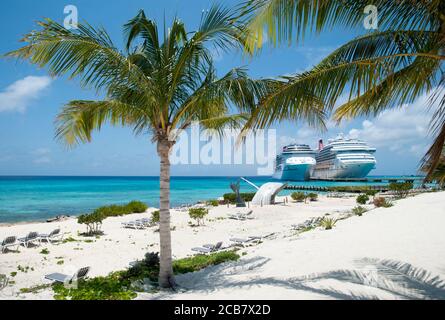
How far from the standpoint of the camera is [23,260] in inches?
390

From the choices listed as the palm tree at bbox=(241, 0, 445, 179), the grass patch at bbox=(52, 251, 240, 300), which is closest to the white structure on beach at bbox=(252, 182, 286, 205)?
the grass patch at bbox=(52, 251, 240, 300)

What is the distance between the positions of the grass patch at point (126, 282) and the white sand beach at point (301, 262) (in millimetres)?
341

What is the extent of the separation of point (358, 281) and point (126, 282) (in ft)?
14.6

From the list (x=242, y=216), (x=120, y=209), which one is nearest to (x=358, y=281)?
(x=242, y=216)

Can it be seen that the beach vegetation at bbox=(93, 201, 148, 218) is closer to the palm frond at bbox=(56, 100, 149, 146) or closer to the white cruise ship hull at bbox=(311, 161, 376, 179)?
the palm frond at bbox=(56, 100, 149, 146)

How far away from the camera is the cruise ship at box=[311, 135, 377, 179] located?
67.2 meters

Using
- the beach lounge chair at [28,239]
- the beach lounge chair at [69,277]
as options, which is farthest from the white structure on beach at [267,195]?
the beach lounge chair at [69,277]

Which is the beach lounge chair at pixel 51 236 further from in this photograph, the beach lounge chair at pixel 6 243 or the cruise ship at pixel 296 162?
the cruise ship at pixel 296 162

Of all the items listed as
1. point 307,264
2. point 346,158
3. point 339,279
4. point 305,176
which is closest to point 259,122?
point 339,279

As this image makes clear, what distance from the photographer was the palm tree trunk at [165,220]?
20.1ft

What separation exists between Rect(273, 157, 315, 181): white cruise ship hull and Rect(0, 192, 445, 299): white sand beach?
57.4 meters
